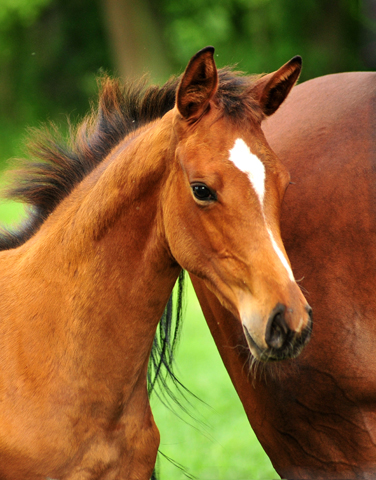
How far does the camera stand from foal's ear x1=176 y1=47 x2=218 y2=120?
91.7 inches

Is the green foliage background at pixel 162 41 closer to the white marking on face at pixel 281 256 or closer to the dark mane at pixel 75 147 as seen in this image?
the dark mane at pixel 75 147

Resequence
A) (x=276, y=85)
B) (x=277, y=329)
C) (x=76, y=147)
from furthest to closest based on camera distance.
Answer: (x=76, y=147) < (x=276, y=85) < (x=277, y=329)

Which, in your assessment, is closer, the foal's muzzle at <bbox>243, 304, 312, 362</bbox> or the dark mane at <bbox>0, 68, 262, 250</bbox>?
the foal's muzzle at <bbox>243, 304, 312, 362</bbox>

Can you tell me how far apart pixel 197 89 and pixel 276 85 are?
40 cm

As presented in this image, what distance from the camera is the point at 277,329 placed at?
2.11 meters

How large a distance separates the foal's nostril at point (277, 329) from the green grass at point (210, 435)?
1534 mm

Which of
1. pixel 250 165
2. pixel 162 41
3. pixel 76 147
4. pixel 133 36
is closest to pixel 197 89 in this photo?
pixel 250 165

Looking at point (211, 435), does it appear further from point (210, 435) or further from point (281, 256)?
point (281, 256)

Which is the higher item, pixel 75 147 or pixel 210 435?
pixel 75 147

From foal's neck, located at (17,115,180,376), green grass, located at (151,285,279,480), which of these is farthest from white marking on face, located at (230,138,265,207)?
green grass, located at (151,285,279,480)

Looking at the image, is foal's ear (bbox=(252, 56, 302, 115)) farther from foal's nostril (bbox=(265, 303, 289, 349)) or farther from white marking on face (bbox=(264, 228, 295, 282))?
foal's nostril (bbox=(265, 303, 289, 349))

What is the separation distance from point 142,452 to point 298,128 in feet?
5.60

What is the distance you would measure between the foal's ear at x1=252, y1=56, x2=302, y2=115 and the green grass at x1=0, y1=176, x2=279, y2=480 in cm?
168

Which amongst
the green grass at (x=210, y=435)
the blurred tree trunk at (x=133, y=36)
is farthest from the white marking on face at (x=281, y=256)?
the blurred tree trunk at (x=133, y=36)
